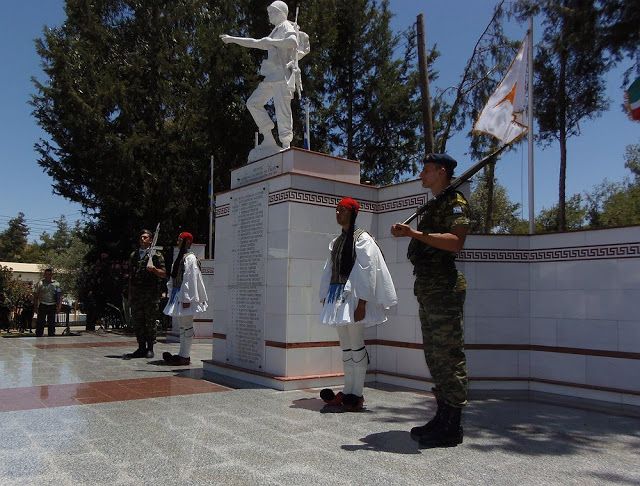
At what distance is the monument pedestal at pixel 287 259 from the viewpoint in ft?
21.4

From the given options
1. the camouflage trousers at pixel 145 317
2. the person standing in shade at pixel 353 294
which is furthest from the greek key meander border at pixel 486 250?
the camouflage trousers at pixel 145 317

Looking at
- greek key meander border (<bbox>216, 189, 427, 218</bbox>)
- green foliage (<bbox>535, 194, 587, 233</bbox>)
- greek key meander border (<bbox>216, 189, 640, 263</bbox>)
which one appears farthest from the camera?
green foliage (<bbox>535, 194, 587, 233</bbox>)

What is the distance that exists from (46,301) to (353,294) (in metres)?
10.8

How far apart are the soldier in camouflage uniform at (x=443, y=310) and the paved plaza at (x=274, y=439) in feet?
0.74

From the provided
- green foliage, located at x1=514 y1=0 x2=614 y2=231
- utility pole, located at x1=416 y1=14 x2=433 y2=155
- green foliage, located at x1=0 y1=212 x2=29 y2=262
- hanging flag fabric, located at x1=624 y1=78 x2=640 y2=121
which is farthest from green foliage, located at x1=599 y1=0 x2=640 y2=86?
green foliage, located at x1=0 y1=212 x2=29 y2=262

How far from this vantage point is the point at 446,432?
4.04m

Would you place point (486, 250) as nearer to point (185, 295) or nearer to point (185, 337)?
point (185, 295)

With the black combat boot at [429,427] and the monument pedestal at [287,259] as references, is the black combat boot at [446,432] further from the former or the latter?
the monument pedestal at [287,259]

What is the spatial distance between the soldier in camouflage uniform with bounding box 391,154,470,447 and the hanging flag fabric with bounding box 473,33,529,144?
322 centimetres

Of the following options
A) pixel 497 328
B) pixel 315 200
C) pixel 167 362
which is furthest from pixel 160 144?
pixel 497 328

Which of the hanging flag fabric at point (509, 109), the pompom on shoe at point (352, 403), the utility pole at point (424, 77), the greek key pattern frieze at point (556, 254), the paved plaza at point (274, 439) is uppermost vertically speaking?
the utility pole at point (424, 77)

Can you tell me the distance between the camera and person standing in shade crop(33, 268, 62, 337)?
13.1m

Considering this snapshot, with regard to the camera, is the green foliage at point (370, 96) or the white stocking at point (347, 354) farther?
the green foliage at point (370, 96)

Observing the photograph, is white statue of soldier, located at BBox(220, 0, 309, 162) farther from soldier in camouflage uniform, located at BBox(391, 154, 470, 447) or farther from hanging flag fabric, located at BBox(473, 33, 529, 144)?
soldier in camouflage uniform, located at BBox(391, 154, 470, 447)
